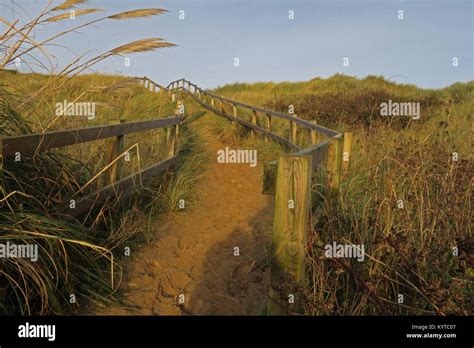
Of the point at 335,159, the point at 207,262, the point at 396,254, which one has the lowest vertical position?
the point at 207,262

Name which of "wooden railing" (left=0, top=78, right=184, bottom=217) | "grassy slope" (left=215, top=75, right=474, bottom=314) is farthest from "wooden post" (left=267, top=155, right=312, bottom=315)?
"wooden railing" (left=0, top=78, right=184, bottom=217)

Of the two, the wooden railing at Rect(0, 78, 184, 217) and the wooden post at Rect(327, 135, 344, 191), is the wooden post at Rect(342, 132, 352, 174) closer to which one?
the wooden post at Rect(327, 135, 344, 191)

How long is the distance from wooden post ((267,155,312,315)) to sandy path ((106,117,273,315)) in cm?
104

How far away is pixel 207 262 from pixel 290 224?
2464mm

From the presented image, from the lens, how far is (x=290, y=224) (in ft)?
8.07

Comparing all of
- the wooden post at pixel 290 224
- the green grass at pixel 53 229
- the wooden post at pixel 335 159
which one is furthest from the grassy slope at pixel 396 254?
the green grass at pixel 53 229

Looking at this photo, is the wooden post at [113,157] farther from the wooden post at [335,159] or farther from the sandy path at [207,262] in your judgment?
the wooden post at [335,159]

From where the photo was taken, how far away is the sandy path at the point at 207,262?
12.9 ft

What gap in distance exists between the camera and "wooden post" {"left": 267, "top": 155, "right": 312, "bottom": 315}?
7.91 ft

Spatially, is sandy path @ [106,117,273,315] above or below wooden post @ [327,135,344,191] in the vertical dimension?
below

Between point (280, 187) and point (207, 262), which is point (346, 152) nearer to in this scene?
point (207, 262)

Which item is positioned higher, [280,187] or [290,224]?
[280,187]

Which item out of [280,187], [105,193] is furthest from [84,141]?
[280,187]
